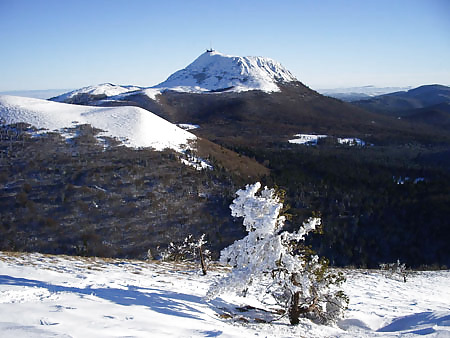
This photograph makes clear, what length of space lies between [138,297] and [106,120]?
114 feet

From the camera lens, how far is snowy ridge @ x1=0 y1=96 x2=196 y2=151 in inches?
1507

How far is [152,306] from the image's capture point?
9.50m

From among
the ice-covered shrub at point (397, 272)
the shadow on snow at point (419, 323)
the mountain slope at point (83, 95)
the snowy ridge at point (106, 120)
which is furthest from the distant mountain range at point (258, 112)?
the shadow on snow at point (419, 323)

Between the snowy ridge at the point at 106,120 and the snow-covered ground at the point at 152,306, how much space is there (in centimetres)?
2429

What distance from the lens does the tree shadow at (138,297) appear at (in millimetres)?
9391

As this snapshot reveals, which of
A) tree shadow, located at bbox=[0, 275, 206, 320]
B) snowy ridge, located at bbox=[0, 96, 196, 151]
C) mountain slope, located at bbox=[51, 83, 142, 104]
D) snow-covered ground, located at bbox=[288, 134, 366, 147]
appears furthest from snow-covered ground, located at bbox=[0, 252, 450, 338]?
mountain slope, located at bbox=[51, 83, 142, 104]

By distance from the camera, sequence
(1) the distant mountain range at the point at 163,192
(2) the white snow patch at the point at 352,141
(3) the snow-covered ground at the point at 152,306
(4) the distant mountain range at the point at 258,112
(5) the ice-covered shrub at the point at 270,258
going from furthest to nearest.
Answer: (4) the distant mountain range at the point at 258,112 < (2) the white snow patch at the point at 352,141 < (1) the distant mountain range at the point at 163,192 < (5) the ice-covered shrub at the point at 270,258 < (3) the snow-covered ground at the point at 152,306

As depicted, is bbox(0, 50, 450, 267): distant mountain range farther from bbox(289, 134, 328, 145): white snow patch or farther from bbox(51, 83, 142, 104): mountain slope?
bbox(51, 83, 142, 104): mountain slope

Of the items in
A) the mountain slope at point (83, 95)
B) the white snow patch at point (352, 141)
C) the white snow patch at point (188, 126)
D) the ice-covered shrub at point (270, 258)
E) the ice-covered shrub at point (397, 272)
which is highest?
the mountain slope at point (83, 95)

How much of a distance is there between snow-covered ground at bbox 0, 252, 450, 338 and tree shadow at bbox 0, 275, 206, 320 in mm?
28

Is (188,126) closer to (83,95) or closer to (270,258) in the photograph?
(83,95)

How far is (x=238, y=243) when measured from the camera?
10320mm

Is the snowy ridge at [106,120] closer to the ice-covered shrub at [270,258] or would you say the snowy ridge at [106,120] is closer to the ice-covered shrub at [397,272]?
the ice-covered shrub at [397,272]

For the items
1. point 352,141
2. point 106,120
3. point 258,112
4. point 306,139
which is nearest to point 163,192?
point 106,120
